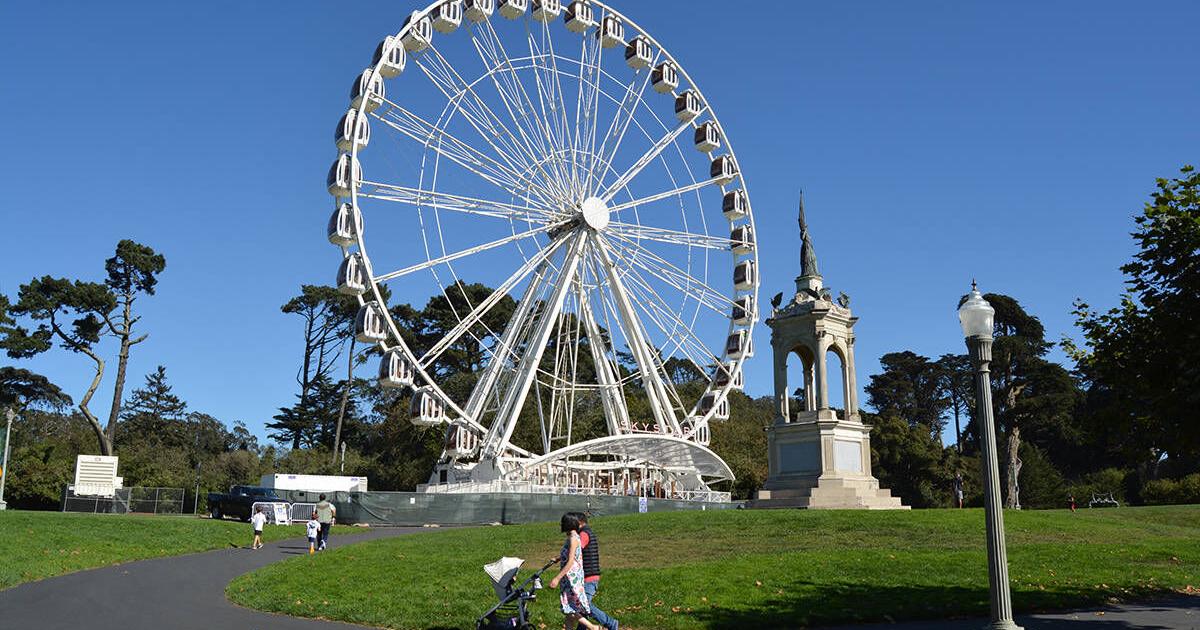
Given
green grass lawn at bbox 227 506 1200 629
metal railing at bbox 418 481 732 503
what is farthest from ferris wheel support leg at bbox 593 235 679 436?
green grass lawn at bbox 227 506 1200 629

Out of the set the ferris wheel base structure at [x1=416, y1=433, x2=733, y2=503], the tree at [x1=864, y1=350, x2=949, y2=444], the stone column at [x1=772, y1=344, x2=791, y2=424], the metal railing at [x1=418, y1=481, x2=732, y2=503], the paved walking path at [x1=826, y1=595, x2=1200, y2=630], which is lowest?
the paved walking path at [x1=826, y1=595, x2=1200, y2=630]

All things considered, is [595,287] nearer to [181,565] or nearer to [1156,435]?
[181,565]

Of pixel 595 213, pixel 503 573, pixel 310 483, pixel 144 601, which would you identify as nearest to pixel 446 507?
pixel 310 483

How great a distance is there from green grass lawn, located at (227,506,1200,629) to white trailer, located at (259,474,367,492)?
22614 mm

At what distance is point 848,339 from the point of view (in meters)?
35.8

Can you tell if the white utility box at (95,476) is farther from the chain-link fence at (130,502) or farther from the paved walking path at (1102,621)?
the paved walking path at (1102,621)

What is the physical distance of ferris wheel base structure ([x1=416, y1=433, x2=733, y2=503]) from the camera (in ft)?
145

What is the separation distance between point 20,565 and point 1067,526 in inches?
970

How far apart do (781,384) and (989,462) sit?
83.7 ft

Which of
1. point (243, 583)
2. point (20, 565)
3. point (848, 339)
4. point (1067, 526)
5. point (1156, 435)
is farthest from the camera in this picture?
point (848, 339)

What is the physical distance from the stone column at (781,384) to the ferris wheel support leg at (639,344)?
385 inches

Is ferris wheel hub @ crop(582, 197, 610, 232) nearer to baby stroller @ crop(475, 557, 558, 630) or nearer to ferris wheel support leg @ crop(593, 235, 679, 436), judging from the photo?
ferris wheel support leg @ crop(593, 235, 679, 436)

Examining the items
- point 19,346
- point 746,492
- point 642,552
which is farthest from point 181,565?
point 19,346

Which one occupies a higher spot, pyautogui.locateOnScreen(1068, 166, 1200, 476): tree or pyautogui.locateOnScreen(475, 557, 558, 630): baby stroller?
pyautogui.locateOnScreen(1068, 166, 1200, 476): tree
